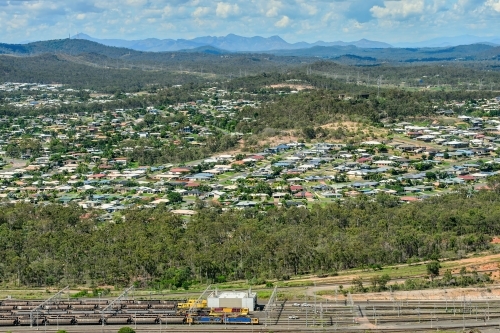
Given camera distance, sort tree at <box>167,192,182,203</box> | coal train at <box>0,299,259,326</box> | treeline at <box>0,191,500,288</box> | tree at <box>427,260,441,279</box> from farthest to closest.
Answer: tree at <box>167,192,182,203</box> → treeline at <box>0,191,500,288</box> → tree at <box>427,260,441,279</box> → coal train at <box>0,299,259,326</box>

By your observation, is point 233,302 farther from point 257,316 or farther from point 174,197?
point 174,197

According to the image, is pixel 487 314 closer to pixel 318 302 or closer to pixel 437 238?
pixel 318 302

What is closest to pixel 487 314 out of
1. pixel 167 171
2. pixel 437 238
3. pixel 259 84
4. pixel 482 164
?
pixel 437 238

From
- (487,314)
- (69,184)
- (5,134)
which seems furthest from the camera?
(5,134)

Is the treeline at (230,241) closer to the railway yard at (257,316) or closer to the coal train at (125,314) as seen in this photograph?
the coal train at (125,314)

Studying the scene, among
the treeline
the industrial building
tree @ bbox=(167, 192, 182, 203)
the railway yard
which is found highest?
the industrial building

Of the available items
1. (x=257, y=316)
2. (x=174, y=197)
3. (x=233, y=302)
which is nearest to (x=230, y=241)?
(x=233, y=302)

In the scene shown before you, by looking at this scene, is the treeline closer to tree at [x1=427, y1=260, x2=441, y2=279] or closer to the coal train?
tree at [x1=427, y1=260, x2=441, y2=279]

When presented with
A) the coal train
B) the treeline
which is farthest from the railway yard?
the treeline
